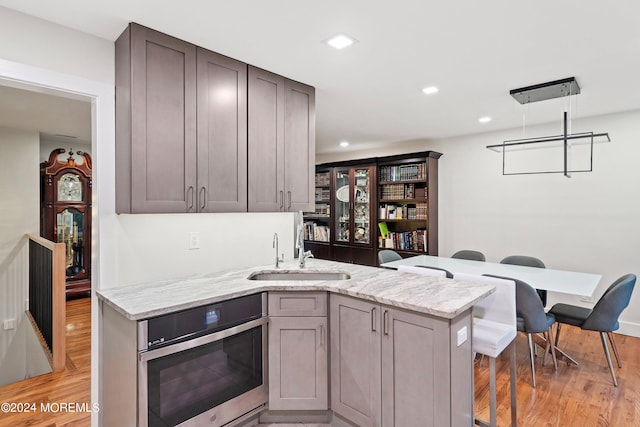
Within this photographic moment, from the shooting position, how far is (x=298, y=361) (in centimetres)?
222

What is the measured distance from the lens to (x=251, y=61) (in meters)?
2.49

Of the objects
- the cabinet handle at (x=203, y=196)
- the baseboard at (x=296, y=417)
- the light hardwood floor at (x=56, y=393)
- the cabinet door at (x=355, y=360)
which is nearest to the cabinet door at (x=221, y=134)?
the cabinet handle at (x=203, y=196)

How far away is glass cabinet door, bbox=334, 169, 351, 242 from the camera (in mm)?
5910

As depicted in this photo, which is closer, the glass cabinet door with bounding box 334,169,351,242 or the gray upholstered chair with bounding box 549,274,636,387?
the gray upholstered chair with bounding box 549,274,636,387

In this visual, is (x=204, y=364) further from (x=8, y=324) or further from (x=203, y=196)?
(x=8, y=324)

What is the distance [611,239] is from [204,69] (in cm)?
442

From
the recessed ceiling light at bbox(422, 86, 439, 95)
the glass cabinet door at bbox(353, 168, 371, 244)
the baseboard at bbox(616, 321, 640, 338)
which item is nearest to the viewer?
the recessed ceiling light at bbox(422, 86, 439, 95)

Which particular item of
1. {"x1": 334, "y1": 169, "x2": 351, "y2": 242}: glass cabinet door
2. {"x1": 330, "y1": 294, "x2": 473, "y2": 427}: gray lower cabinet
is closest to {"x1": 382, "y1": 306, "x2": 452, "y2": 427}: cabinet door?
{"x1": 330, "y1": 294, "x2": 473, "y2": 427}: gray lower cabinet

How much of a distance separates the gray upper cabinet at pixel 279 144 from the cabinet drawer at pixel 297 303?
692 millimetres

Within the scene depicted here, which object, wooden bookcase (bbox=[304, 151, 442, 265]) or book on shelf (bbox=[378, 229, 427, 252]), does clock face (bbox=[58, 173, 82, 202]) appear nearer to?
wooden bookcase (bbox=[304, 151, 442, 265])

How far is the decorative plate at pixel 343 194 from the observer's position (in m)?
5.91

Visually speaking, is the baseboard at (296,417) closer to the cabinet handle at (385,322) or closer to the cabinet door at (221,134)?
the cabinet handle at (385,322)

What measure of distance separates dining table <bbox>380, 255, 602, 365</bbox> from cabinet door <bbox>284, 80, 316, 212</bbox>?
1.35 metres

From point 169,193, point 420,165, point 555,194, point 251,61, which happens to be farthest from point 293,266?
point 555,194
